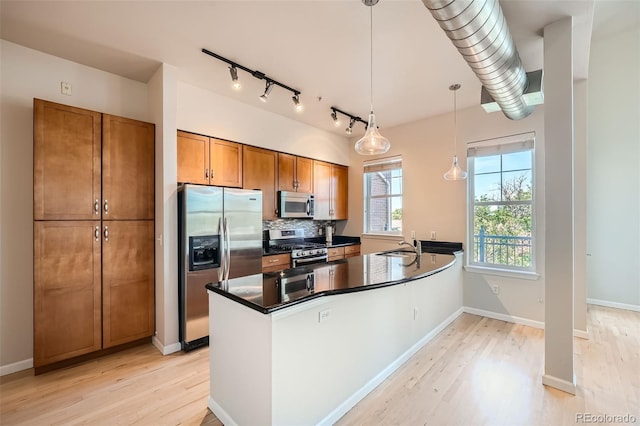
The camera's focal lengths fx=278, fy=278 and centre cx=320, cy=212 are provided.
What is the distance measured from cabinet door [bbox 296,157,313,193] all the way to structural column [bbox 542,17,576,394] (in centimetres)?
316

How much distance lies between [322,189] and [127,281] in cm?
311

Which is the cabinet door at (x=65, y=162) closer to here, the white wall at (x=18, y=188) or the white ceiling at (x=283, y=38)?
the white wall at (x=18, y=188)

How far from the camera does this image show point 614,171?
13.3ft

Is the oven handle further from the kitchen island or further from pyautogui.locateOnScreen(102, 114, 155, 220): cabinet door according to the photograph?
pyautogui.locateOnScreen(102, 114, 155, 220): cabinet door

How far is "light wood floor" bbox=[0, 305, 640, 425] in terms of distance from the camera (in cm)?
192

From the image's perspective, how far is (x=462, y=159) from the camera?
4.05 metres

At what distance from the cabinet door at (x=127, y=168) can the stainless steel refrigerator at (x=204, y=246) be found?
366mm

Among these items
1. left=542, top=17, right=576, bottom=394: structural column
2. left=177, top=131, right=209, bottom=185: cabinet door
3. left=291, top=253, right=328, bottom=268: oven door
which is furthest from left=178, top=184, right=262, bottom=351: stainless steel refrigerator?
left=542, top=17, right=576, bottom=394: structural column

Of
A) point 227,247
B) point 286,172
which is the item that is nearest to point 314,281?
point 227,247

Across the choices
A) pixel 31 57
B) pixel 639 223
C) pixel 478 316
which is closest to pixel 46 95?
pixel 31 57

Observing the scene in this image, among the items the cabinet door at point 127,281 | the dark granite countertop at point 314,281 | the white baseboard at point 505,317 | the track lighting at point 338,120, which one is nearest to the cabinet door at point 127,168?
the cabinet door at point 127,281

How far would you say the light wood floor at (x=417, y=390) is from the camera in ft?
6.31

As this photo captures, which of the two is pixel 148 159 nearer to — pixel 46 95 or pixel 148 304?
pixel 46 95
